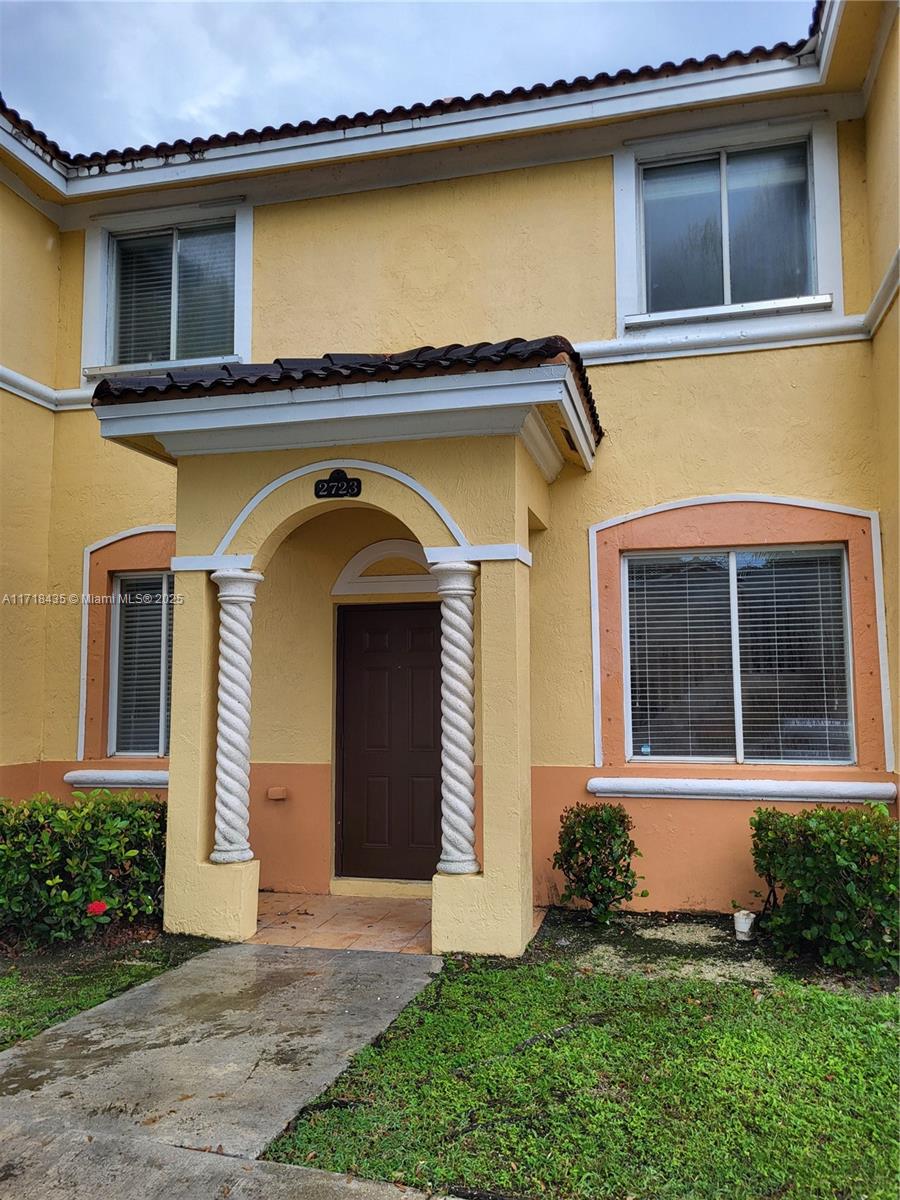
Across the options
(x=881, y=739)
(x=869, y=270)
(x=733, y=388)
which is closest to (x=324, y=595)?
(x=733, y=388)

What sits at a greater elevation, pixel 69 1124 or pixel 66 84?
pixel 66 84

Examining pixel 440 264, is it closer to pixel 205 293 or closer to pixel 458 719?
pixel 205 293

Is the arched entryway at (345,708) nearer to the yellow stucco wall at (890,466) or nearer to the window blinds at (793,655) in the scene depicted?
the window blinds at (793,655)

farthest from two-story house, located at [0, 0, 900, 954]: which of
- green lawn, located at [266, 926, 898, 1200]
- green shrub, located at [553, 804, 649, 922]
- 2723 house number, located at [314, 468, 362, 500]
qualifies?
green lawn, located at [266, 926, 898, 1200]

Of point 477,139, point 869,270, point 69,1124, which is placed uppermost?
point 477,139

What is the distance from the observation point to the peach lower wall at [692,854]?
6535mm

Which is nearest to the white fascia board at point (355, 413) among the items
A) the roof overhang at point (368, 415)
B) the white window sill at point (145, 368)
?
the roof overhang at point (368, 415)

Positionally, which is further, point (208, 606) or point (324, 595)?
point (324, 595)

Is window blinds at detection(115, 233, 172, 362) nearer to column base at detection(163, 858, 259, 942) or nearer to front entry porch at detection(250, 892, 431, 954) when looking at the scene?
column base at detection(163, 858, 259, 942)

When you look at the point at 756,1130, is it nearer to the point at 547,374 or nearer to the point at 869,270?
the point at 547,374

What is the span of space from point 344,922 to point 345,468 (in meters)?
3.34

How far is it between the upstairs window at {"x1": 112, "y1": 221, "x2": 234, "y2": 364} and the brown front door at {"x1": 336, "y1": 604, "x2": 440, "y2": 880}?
2980 mm

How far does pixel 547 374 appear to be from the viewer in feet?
17.5

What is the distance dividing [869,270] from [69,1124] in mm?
7337
